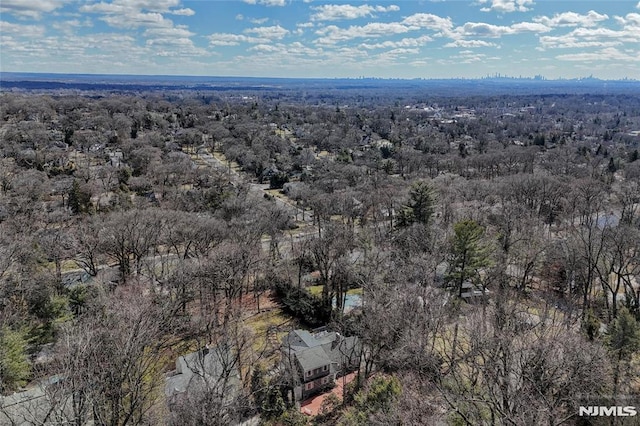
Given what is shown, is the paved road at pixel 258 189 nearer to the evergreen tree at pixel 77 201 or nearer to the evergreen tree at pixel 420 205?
the evergreen tree at pixel 420 205

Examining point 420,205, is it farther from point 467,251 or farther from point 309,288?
point 309,288

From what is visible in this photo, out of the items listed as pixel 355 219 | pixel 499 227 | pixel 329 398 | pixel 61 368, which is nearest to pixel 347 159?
pixel 355 219

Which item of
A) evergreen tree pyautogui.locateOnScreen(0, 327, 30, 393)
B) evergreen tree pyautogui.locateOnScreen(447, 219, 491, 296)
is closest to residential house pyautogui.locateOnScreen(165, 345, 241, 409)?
evergreen tree pyautogui.locateOnScreen(0, 327, 30, 393)

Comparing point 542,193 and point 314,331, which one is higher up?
point 542,193

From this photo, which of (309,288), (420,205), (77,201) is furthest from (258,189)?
(309,288)

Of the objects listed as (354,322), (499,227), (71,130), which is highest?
(71,130)

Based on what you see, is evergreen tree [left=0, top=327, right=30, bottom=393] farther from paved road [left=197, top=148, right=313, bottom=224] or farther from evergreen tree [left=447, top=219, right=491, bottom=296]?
paved road [left=197, top=148, right=313, bottom=224]

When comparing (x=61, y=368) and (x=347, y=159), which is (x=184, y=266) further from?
(x=347, y=159)
